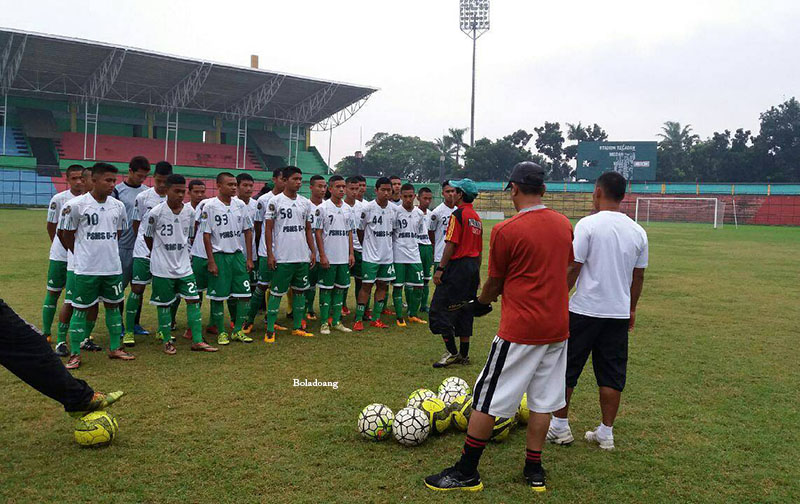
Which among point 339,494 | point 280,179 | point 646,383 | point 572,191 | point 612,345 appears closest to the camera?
point 339,494

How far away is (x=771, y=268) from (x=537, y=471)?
53.5 feet

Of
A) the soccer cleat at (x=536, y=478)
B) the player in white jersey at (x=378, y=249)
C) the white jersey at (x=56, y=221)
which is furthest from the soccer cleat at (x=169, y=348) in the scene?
the soccer cleat at (x=536, y=478)

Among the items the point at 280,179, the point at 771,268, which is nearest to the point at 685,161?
the point at 771,268

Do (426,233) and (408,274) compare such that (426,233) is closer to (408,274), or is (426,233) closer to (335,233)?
(408,274)

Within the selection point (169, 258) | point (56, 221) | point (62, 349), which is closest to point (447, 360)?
point (169, 258)

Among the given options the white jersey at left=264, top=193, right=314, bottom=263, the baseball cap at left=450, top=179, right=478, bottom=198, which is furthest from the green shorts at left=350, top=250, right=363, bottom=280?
the baseball cap at left=450, top=179, right=478, bottom=198

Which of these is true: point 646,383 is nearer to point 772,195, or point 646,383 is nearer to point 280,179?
point 280,179

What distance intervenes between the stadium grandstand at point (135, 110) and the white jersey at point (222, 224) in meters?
31.1

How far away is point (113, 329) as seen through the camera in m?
6.55

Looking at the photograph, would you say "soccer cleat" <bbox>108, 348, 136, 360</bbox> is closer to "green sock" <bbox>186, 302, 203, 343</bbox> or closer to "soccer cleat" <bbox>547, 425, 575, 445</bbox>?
"green sock" <bbox>186, 302, 203, 343</bbox>

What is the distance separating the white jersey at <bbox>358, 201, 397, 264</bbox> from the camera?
9.00 m

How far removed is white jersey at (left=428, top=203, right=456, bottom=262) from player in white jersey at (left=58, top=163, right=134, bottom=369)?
4627 mm

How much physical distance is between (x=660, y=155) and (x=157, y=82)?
5386 centimetres

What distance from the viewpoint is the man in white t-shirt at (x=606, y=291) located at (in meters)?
4.44
